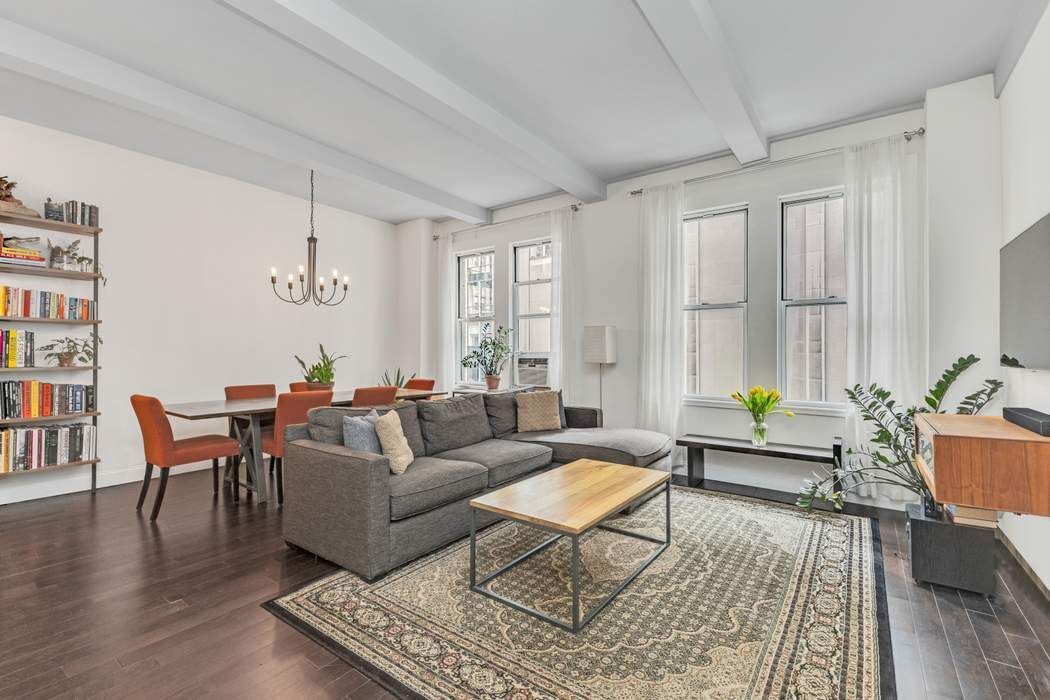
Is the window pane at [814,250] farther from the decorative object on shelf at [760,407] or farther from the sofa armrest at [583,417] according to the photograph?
the sofa armrest at [583,417]

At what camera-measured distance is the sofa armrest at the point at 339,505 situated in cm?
252

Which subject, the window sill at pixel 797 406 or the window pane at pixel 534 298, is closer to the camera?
the window sill at pixel 797 406

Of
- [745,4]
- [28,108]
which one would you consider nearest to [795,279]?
[745,4]

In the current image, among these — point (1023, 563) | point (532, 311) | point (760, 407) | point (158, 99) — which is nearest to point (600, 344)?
point (532, 311)

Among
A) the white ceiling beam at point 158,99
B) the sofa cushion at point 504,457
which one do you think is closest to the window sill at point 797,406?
the sofa cushion at point 504,457

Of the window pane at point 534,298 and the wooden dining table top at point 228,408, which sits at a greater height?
the window pane at point 534,298

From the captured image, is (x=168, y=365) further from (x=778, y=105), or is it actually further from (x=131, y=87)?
(x=778, y=105)

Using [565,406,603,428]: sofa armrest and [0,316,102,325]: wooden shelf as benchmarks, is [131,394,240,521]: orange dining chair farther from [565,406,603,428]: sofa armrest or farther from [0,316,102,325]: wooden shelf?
[565,406,603,428]: sofa armrest

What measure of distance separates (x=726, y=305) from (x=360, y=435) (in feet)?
11.4

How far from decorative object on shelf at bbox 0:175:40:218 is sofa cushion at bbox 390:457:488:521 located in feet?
12.2

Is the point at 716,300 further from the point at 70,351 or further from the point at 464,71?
the point at 70,351

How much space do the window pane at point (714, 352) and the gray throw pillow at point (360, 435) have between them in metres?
3.12

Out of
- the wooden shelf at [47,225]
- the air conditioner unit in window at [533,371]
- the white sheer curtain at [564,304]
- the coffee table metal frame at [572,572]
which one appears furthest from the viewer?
the air conditioner unit in window at [533,371]

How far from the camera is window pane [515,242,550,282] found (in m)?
5.95
